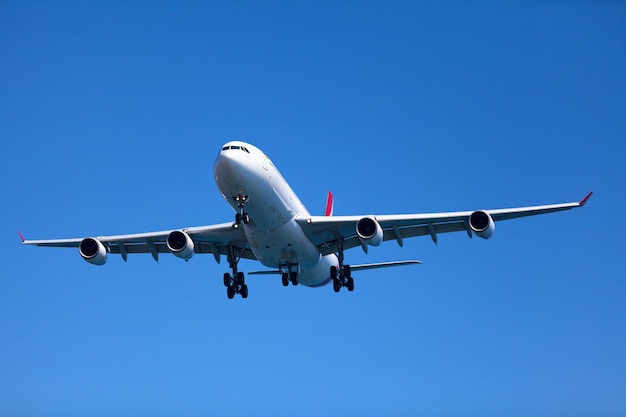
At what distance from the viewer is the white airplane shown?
122ft

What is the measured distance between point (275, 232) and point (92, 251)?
9.86 meters

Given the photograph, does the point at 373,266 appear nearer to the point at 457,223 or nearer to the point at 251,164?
the point at 457,223

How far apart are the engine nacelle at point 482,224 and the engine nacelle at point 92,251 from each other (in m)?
17.8

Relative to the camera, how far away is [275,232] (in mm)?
39312

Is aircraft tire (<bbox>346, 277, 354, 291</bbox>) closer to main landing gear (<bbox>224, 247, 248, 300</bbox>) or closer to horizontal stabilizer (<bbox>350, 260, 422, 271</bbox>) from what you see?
horizontal stabilizer (<bbox>350, 260, 422, 271</bbox>)

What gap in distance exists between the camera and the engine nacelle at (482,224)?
39031 mm

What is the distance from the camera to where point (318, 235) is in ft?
137

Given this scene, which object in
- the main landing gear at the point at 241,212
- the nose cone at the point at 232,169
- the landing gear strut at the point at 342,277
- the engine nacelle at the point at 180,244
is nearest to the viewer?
the nose cone at the point at 232,169

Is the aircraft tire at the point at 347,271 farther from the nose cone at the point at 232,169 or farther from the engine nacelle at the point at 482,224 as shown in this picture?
the nose cone at the point at 232,169

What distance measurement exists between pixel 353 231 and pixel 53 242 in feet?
51.2

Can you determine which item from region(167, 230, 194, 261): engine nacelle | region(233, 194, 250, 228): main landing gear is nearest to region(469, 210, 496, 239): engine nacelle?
region(233, 194, 250, 228): main landing gear

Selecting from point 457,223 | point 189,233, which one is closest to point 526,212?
point 457,223

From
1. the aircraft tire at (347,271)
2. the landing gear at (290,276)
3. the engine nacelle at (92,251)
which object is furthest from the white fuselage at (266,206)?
the engine nacelle at (92,251)

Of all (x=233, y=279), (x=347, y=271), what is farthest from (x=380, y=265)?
(x=233, y=279)
